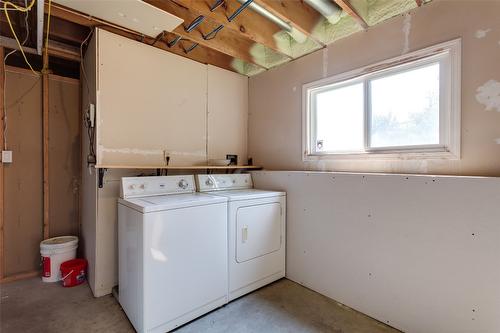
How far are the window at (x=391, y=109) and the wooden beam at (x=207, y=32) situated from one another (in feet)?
2.71

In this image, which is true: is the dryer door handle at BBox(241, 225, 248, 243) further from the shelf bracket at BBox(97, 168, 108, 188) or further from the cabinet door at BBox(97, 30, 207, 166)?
the shelf bracket at BBox(97, 168, 108, 188)

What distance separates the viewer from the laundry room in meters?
1.60

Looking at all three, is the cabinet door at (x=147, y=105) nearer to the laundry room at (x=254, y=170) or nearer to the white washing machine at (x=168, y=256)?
the laundry room at (x=254, y=170)

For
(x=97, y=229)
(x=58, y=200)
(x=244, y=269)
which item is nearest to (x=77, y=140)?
(x=58, y=200)

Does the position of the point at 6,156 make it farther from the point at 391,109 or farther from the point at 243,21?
the point at 391,109

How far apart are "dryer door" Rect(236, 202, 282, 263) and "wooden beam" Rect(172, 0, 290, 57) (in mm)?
1560

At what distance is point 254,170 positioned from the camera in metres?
3.07

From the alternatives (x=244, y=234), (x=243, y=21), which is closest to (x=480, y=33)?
(x=243, y=21)

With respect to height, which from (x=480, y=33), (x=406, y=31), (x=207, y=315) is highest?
(x=406, y=31)

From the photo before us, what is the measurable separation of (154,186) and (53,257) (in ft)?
4.22

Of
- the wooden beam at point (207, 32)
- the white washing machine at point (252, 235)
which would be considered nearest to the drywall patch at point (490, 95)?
the white washing machine at point (252, 235)

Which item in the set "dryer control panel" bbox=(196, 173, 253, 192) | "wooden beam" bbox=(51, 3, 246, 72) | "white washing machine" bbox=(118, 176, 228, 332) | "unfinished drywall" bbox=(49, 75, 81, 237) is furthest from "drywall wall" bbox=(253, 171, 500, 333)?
"unfinished drywall" bbox=(49, 75, 81, 237)

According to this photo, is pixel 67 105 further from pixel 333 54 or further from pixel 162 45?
pixel 333 54

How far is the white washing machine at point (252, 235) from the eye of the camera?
210 centimetres
